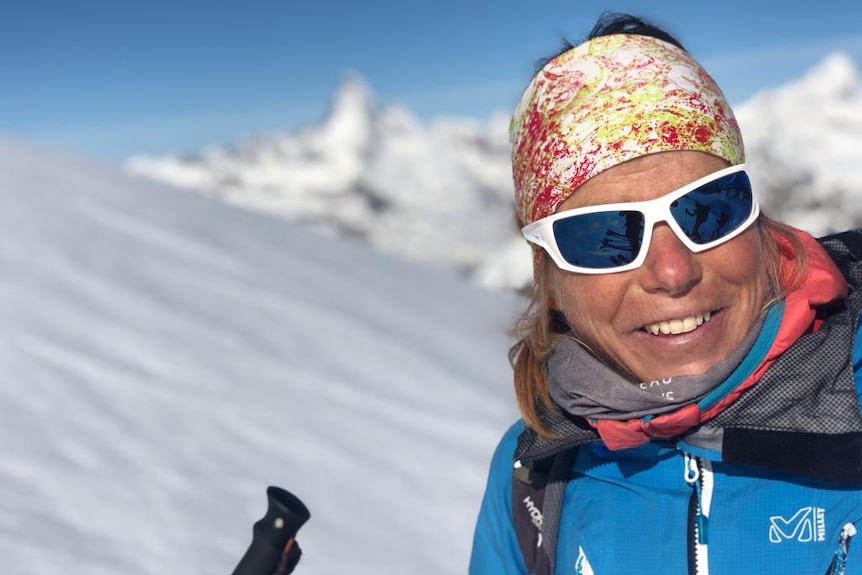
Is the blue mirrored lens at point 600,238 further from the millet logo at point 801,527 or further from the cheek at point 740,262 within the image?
the millet logo at point 801,527

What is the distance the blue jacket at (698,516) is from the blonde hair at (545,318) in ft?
0.41

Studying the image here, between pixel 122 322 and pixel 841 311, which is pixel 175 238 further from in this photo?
pixel 841 311

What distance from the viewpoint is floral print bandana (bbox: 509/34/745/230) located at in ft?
4.66

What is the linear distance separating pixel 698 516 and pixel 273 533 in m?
0.75

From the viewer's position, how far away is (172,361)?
15.2 ft

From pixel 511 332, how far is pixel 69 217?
5.09 meters

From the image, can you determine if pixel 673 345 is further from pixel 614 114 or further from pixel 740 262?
pixel 614 114

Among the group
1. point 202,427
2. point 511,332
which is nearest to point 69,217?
point 202,427

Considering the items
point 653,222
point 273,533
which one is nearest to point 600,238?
point 653,222

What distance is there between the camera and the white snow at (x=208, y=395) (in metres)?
3.24

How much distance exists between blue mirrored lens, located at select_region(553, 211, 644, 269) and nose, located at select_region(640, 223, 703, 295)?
1.1 inches

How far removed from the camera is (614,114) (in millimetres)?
1438

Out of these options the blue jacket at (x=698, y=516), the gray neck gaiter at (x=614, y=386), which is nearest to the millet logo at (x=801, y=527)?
the blue jacket at (x=698, y=516)

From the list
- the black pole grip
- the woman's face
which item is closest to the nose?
the woman's face
